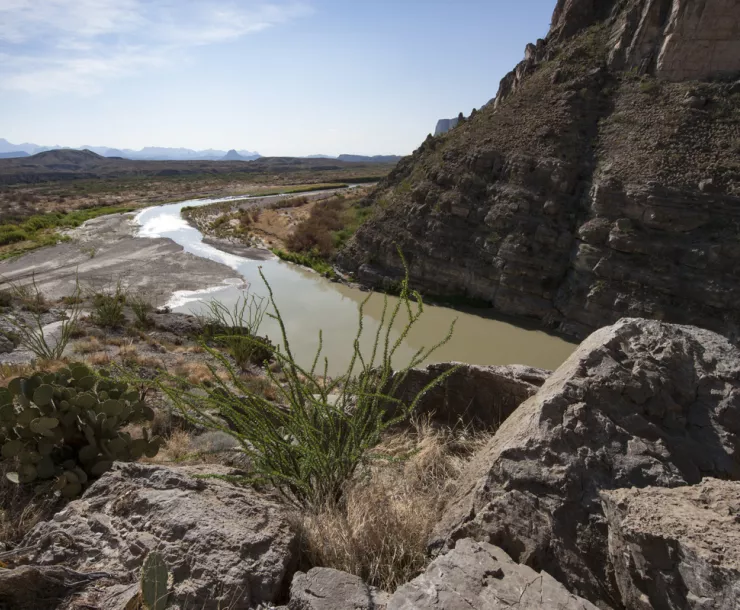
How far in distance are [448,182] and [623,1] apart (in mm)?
9970

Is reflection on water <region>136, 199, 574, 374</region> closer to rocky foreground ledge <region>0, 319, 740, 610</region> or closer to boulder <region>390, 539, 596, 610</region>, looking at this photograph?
rocky foreground ledge <region>0, 319, 740, 610</region>

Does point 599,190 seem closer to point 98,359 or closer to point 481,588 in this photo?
point 98,359

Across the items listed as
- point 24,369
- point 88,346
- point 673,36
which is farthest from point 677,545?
point 673,36

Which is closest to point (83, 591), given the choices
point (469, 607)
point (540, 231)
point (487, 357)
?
point (469, 607)

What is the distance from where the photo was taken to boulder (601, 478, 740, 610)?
5.68 ft

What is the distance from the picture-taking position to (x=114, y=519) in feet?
8.78

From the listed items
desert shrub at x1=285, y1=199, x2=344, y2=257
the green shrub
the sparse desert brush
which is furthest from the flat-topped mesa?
the green shrub

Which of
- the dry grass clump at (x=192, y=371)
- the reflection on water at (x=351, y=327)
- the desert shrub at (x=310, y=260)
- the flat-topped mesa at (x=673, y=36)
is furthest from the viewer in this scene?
the desert shrub at (x=310, y=260)

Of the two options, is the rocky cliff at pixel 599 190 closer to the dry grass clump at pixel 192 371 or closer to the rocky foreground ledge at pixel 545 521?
the dry grass clump at pixel 192 371

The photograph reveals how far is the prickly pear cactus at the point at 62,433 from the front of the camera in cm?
331

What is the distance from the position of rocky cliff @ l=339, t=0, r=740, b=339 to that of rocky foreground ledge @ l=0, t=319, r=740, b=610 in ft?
34.7

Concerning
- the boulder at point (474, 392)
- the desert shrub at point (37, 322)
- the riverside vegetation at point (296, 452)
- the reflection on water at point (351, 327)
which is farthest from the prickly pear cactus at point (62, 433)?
the reflection on water at point (351, 327)

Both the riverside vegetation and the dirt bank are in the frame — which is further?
the dirt bank

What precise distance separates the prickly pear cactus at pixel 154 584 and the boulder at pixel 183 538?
14 cm
